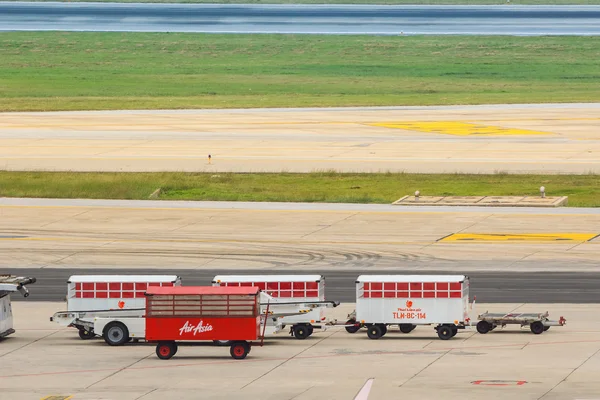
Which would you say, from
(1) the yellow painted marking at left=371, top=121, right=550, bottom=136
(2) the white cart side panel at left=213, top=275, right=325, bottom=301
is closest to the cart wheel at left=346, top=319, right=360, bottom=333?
(2) the white cart side panel at left=213, top=275, right=325, bottom=301

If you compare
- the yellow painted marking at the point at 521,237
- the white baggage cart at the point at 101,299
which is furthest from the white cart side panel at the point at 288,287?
the yellow painted marking at the point at 521,237

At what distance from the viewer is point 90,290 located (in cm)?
4891

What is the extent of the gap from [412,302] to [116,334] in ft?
37.3

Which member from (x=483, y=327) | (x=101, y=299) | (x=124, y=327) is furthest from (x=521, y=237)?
(x=124, y=327)

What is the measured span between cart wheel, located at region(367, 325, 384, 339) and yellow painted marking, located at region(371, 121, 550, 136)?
72.9m

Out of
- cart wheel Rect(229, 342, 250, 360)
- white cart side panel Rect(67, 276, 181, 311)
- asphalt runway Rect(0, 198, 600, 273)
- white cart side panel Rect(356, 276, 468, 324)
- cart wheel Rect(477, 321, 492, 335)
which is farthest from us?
asphalt runway Rect(0, 198, 600, 273)

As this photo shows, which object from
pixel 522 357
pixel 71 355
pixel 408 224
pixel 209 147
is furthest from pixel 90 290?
pixel 209 147

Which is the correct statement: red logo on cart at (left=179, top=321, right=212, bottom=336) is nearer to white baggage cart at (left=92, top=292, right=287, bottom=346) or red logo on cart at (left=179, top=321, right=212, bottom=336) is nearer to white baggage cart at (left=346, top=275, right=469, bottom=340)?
white baggage cart at (left=92, top=292, right=287, bottom=346)

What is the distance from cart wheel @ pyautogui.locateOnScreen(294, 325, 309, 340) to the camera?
159 ft

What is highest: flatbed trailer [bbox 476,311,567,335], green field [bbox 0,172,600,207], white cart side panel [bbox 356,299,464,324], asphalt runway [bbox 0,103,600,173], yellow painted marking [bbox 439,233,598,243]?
asphalt runway [bbox 0,103,600,173]

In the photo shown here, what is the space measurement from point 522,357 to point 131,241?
34.8m

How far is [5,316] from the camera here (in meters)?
47.7

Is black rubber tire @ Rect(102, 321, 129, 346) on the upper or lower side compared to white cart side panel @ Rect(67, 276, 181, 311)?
lower

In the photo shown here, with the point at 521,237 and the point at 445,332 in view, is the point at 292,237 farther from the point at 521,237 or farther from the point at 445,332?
the point at 445,332
